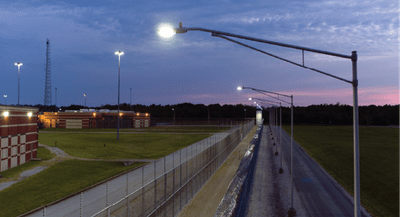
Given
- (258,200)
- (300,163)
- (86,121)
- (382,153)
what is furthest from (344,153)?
(86,121)

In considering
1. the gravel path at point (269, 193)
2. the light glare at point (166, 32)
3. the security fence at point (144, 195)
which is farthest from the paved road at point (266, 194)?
the light glare at point (166, 32)

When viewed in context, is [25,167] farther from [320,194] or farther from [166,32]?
[320,194]

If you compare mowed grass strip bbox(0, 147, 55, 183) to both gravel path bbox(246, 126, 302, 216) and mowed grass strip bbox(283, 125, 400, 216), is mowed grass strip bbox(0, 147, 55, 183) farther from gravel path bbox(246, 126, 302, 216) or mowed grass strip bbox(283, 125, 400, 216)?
mowed grass strip bbox(283, 125, 400, 216)

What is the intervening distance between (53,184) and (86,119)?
85805mm

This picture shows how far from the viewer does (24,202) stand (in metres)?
20.2

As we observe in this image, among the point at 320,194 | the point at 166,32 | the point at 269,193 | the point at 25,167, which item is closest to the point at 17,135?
the point at 25,167

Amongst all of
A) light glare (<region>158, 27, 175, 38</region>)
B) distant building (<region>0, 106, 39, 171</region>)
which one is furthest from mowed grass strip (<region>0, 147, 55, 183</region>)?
light glare (<region>158, 27, 175, 38</region>)

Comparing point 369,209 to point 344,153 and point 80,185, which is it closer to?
point 80,185

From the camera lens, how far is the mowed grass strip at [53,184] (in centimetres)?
1975

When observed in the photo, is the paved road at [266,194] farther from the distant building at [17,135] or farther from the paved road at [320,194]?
the distant building at [17,135]

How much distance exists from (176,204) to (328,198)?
50.7 feet

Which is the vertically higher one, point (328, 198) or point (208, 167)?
point (208, 167)

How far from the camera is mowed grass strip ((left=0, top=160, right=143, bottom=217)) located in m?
19.8

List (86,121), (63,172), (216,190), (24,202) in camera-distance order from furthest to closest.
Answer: (86,121) < (63,172) < (216,190) < (24,202)
